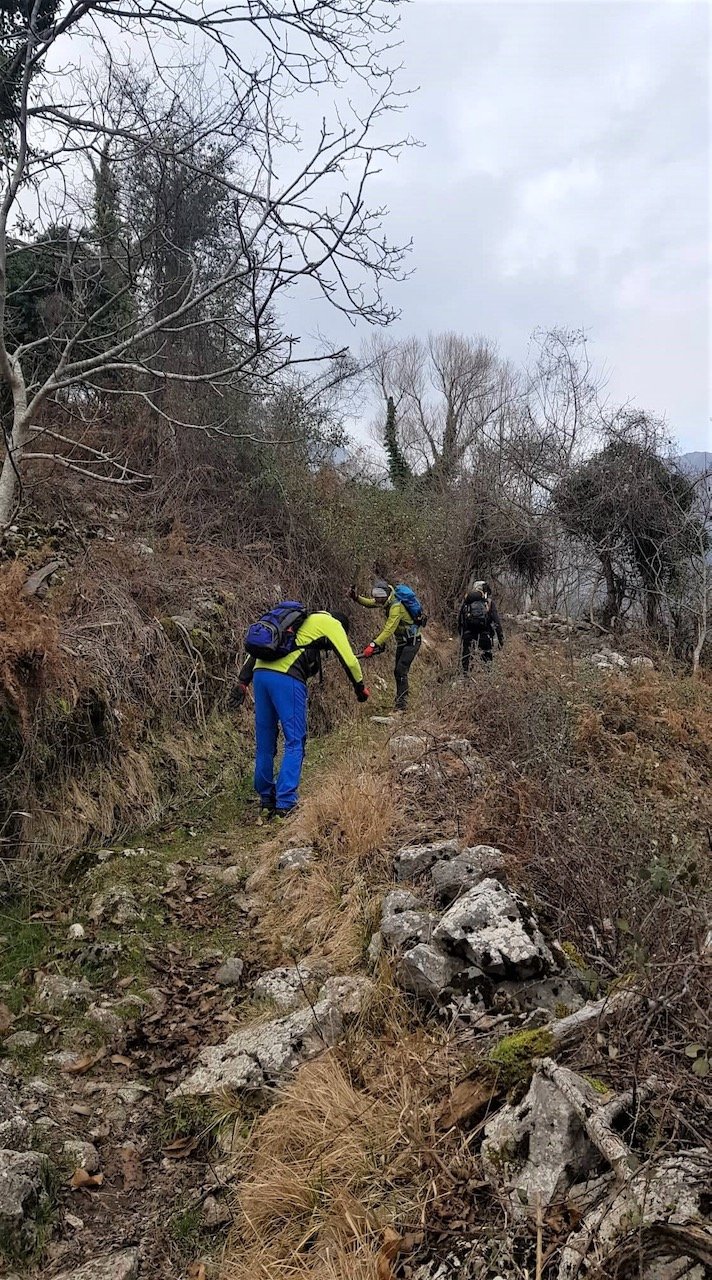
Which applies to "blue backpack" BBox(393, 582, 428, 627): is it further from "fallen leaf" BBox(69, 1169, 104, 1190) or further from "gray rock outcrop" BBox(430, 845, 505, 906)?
"fallen leaf" BBox(69, 1169, 104, 1190)

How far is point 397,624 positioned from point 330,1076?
7.01 meters

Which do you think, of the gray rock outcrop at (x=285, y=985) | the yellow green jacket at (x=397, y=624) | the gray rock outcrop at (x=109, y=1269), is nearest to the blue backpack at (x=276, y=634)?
the gray rock outcrop at (x=285, y=985)

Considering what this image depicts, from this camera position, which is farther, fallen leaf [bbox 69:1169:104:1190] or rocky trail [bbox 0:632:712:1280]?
fallen leaf [bbox 69:1169:104:1190]

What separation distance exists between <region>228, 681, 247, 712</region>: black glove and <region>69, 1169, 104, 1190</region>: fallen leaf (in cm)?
361

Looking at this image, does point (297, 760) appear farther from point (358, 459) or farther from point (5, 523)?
point (358, 459)

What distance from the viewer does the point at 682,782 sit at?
6.42 metres

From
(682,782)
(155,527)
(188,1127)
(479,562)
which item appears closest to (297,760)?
(188,1127)

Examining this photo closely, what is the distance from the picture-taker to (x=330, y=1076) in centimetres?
263

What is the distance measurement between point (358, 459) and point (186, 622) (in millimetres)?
8490

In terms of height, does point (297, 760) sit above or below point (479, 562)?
below

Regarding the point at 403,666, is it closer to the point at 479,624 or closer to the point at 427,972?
the point at 479,624

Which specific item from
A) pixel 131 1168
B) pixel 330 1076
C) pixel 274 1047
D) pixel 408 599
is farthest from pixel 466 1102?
pixel 408 599

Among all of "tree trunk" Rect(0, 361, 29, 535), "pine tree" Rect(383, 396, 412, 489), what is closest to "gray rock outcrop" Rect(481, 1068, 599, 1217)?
"tree trunk" Rect(0, 361, 29, 535)

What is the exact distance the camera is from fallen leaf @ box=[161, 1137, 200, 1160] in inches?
105
